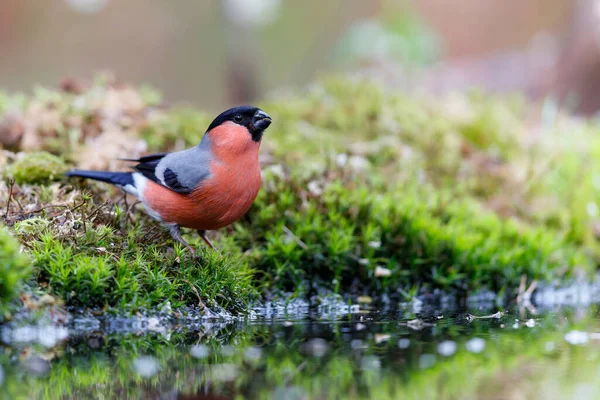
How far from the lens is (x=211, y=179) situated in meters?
5.26

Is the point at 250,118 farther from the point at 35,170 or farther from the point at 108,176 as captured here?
the point at 35,170

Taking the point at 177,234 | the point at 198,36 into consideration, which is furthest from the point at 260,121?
the point at 198,36

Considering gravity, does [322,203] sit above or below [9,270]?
above

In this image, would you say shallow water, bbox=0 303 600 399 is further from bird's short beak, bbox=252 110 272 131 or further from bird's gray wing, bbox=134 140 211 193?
bird's short beak, bbox=252 110 272 131

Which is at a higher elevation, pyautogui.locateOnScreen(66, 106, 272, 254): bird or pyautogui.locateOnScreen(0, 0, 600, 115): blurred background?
pyautogui.locateOnScreen(0, 0, 600, 115): blurred background

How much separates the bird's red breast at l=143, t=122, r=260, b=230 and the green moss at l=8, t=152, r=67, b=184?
1.43m

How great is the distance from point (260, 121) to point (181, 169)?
0.80m

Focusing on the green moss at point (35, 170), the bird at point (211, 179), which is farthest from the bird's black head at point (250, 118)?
the green moss at point (35, 170)

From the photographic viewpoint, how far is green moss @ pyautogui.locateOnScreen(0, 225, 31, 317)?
4102 millimetres

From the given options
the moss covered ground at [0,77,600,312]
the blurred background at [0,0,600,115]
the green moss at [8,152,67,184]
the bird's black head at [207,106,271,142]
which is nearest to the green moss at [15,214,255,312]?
the moss covered ground at [0,77,600,312]

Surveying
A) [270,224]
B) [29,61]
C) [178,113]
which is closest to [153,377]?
[270,224]

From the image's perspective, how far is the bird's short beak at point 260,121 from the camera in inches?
217

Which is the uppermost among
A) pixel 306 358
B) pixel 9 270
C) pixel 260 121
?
pixel 260 121

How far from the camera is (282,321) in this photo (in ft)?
Result: 16.9
